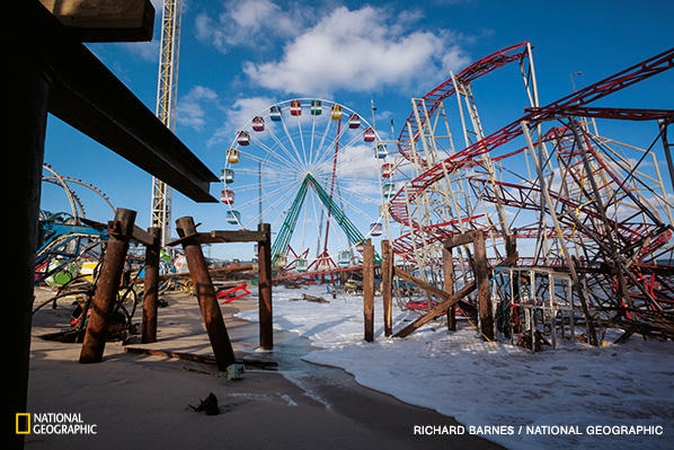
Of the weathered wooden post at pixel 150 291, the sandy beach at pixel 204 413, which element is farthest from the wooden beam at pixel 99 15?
the weathered wooden post at pixel 150 291

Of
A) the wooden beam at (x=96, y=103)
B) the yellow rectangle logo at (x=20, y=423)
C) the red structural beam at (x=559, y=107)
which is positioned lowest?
the yellow rectangle logo at (x=20, y=423)

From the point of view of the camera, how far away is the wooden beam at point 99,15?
1.73 meters

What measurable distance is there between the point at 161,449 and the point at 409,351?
19.5 ft

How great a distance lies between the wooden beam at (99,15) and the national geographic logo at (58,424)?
2753mm

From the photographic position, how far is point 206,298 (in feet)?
15.3

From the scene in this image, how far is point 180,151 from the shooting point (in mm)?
2793

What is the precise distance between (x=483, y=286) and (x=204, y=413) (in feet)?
20.9

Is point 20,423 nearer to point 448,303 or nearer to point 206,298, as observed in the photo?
point 206,298

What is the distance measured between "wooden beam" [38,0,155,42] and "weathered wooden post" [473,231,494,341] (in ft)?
24.5

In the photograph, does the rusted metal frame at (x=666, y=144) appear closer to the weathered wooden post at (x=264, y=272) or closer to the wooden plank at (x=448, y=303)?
the wooden plank at (x=448, y=303)

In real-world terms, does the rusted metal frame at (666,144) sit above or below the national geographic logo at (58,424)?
above

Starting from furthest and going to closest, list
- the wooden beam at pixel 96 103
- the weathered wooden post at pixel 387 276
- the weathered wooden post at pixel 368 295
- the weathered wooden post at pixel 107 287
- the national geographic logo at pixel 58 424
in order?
1. the weathered wooden post at pixel 387 276
2. the weathered wooden post at pixel 368 295
3. the weathered wooden post at pixel 107 287
4. the national geographic logo at pixel 58 424
5. the wooden beam at pixel 96 103

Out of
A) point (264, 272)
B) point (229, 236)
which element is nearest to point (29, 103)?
point (229, 236)

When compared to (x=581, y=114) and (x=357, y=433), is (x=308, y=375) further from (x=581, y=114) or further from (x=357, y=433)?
(x=581, y=114)
